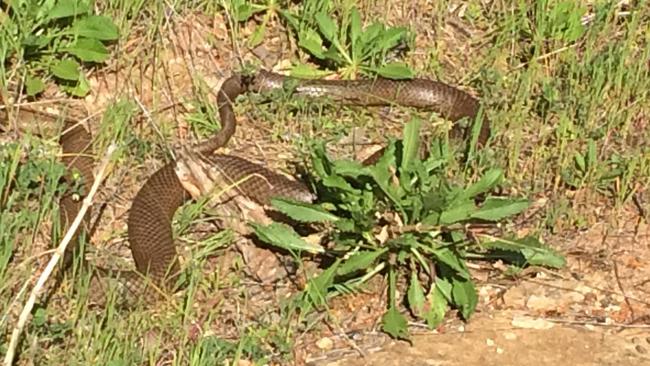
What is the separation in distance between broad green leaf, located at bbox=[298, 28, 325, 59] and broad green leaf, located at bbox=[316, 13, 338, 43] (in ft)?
0.32

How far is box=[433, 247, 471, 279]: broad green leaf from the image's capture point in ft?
16.1

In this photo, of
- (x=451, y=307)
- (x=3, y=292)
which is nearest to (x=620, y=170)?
(x=451, y=307)

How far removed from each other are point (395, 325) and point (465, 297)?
0.94ft

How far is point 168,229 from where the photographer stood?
5562 mm

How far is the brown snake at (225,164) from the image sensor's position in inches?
211

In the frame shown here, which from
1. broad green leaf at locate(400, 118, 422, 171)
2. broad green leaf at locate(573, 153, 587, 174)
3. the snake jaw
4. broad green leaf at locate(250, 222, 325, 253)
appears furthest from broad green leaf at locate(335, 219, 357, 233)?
broad green leaf at locate(573, 153, 587, 174)

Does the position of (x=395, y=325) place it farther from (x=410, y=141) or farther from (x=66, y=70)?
(x=66, y=70)

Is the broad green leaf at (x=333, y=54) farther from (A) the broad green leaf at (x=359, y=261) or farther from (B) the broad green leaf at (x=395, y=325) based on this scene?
(B) the broad green leaf at (x=395, y=325)

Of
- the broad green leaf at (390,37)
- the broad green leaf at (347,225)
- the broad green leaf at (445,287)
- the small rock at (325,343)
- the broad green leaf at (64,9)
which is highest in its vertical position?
the broad green leaf at (64,9)

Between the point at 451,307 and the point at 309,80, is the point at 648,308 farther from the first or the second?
the point at 309,80

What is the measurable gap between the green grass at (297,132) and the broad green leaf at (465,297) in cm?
59

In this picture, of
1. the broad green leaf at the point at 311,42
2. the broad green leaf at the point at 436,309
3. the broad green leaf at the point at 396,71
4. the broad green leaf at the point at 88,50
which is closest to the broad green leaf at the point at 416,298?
the broad green leaf at the point at 436,309

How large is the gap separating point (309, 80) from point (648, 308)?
220 centimetres

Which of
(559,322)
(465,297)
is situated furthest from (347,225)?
(559,322)
